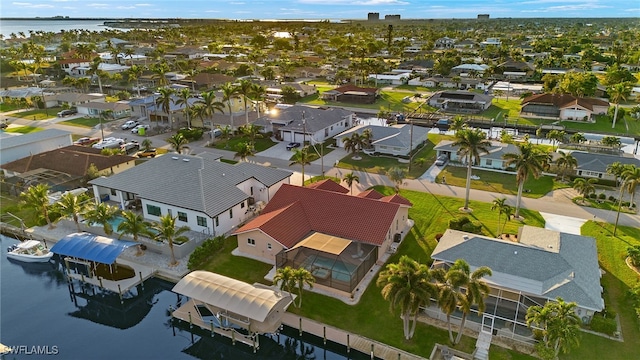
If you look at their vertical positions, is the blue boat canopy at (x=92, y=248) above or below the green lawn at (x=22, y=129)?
below

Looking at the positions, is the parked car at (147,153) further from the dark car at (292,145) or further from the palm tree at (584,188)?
the palm tree at (584,188)

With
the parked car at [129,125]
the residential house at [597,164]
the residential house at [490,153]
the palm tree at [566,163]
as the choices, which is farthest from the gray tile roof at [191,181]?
the residential house at [597,164]

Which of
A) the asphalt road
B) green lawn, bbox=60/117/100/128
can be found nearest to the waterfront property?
the asphalt road

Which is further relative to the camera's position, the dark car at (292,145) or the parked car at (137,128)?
the parked car at (137,128)

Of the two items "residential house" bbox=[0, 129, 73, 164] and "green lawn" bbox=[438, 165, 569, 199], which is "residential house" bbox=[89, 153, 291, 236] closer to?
"residential house" bbox=[0, 129, 73, 164]

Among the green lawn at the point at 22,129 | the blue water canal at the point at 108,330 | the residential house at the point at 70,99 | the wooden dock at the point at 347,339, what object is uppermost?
the residential house at the point at 70,99

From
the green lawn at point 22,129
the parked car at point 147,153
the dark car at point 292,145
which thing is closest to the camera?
the parked car at point 147,153

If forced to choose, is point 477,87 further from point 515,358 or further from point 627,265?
point 515,358

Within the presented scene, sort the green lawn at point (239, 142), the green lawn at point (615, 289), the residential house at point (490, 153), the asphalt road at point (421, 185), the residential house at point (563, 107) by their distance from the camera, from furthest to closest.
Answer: the residential house at point (563, 107) < the green lawn at point (239, 142) < the residential house at point (490, 153) < the asphalt road at point (421, 185) < the green lawn at point (615, 289)
